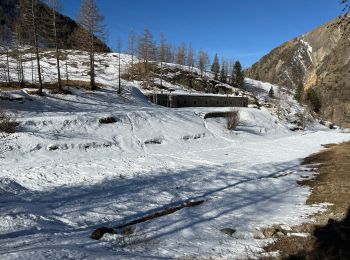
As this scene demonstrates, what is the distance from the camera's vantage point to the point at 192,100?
6000 centimetres

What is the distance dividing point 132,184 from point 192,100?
141 ft

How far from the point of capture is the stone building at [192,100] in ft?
180

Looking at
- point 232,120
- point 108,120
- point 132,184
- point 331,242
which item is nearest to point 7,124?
→ point 108,120

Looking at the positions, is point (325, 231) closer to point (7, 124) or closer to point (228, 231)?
point (228, 231)

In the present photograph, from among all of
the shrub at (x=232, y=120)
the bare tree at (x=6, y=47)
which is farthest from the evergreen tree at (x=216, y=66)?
the shrub at (x=232, y=120)

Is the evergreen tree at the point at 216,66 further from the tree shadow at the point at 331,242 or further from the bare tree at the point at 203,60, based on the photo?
the tree shadow at the point at 331,242

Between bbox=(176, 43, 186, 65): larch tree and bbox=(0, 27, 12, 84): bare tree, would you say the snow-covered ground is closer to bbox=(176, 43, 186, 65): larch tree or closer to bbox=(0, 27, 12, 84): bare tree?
bbox=(0, 27, 12, 84): bare tree

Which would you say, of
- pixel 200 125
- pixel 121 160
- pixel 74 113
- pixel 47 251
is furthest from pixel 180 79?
pixel 47 251

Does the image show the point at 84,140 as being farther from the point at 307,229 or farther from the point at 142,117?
the point at 307,229

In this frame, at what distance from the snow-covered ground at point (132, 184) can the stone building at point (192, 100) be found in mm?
16441

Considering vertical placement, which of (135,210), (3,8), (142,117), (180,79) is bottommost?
(135,210)

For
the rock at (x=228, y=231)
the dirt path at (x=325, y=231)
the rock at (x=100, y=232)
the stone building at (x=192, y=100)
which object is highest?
the stone building at (x=192, y=100)

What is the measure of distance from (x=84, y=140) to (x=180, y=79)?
67.1m

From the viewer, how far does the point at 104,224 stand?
40.6 feet
